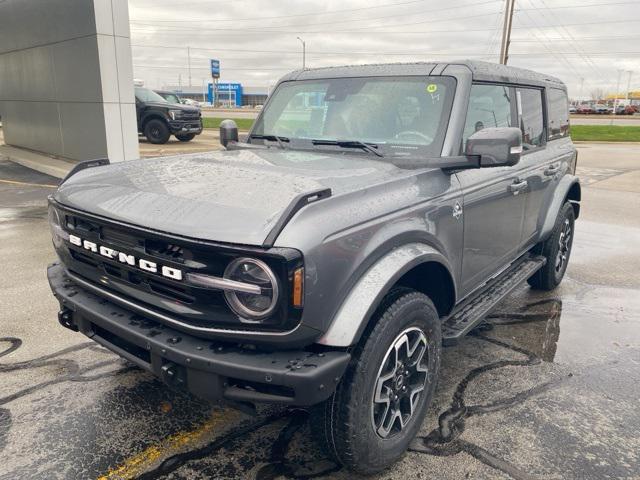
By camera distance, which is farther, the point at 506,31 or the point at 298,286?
the point at 506,31

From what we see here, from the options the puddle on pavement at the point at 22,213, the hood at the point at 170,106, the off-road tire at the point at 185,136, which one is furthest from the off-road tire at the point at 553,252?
the off-road tire at the point at 185,136

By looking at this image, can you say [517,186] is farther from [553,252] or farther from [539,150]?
[553,252]

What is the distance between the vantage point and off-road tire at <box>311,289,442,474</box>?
2.26 m

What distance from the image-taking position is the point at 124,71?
11.0m

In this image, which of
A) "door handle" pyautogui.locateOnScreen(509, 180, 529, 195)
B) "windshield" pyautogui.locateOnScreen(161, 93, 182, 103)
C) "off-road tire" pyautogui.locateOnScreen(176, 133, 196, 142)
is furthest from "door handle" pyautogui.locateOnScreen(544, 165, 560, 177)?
"windshield" pyautogui.locateOnScreen(161, 93, 182, 103)

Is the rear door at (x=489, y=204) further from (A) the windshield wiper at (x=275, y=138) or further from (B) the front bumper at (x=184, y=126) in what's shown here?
(B) the front bumper at (x=184, y=126)

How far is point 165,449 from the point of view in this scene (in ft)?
8.91

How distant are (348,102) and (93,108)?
29.6 ft

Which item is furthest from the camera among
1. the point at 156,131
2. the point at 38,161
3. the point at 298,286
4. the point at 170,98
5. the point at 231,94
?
the point at 231,94

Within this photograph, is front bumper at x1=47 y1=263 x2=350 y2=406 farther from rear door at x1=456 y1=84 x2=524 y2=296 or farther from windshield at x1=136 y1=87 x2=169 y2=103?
windshield at x1=136 y1=87 x2=169 y2=103

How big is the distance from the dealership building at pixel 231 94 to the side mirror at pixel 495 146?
3992 inches

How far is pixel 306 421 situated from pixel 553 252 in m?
3.12

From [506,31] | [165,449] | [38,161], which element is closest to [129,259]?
[165,449]

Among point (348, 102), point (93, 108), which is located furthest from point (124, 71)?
point (348, 102)
